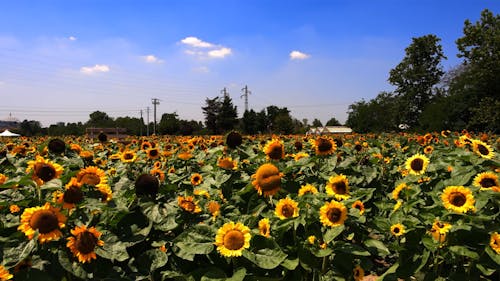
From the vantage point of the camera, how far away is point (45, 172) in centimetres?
224

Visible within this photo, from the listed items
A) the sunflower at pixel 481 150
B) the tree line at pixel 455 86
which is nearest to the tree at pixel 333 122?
the tree line at pixel 455 86

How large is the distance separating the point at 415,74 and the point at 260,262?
203 feet

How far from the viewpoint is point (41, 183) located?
2217mm

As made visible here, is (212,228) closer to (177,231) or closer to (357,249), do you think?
(177,231)

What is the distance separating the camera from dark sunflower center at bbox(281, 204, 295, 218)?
7.59 feet

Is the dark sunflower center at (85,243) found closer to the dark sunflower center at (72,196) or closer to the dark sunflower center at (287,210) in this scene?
the dark sunflower center at (72,196)

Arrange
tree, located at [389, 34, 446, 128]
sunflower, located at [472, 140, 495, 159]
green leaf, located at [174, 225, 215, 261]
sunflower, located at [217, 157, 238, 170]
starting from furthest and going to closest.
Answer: tree, located at [389, 34, 446, 128]
sunflower, located at [472, 140, 495, 159]
sunflower, located at [217, 157, 238, 170]
green leaf, located at [174, 225, 215, 261]

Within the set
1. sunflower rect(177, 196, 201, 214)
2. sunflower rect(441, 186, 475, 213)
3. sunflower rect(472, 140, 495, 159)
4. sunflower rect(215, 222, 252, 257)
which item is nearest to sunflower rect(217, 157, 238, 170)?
sunflower rect(177, 196, 201, 214)

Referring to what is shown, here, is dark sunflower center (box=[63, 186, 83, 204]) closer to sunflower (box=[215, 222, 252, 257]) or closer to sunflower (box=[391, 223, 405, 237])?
sunflower (box=[215, 222, 252, 257])

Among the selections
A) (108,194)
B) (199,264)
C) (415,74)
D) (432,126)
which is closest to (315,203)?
(199,264)

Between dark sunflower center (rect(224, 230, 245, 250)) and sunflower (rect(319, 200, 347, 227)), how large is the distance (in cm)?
50

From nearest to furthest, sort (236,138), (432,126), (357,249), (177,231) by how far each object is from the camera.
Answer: (357,249) → (177,231) → (236,138) → (432,126)

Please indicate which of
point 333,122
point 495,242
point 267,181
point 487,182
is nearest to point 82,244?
point 267,181

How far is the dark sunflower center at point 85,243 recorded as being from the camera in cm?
181
